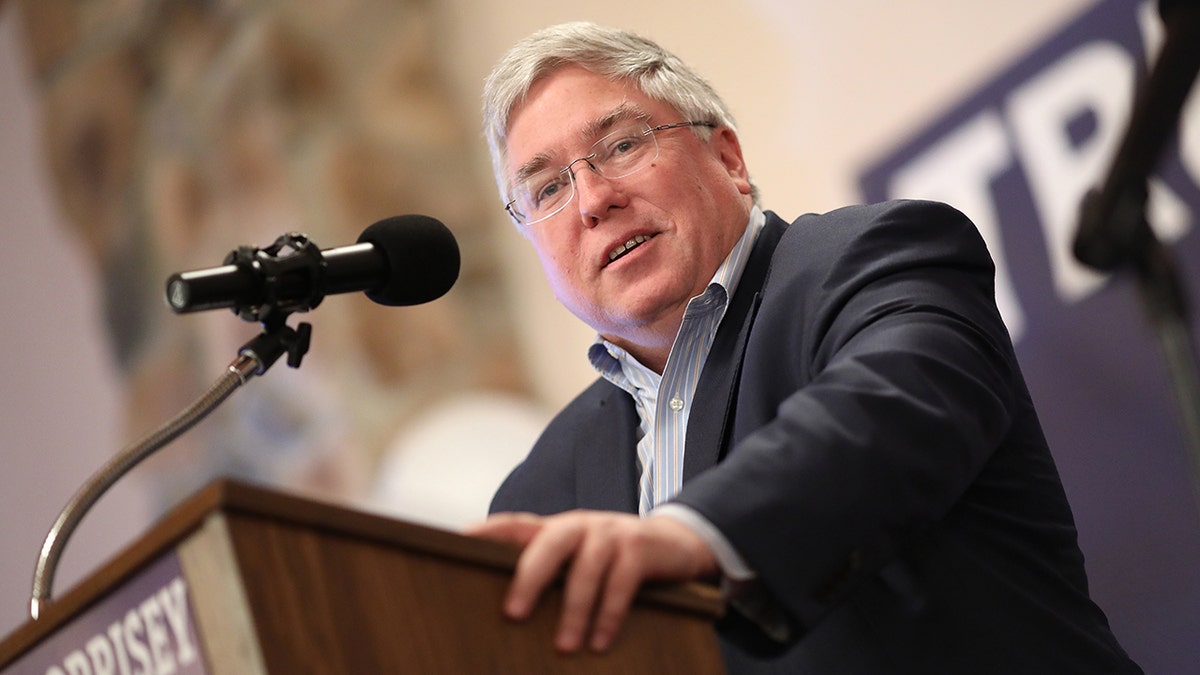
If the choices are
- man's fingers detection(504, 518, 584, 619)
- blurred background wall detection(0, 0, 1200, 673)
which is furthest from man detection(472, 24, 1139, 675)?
blurred background wall detection(0, 0, 1200, 673)

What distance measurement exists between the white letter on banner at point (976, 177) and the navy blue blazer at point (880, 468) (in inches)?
24.6

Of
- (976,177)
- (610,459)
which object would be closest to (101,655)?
(610,459)

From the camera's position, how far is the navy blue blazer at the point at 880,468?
3.40 feet

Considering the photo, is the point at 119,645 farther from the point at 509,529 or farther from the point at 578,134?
the point at 578,134

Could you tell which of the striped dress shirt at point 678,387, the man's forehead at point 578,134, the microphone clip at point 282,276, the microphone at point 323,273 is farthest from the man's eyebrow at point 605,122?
the microphone clip at point 282,276

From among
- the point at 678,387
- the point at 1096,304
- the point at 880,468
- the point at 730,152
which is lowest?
the point at 1096,304

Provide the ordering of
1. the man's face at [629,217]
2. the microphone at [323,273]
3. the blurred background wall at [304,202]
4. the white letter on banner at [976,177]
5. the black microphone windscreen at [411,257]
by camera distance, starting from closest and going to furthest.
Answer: the microphone at [323,273], the black microphone windscreen at [411,257], the man's face at [629,217], the white letter on banner at [976,177], the blurred background wall at [304,202]

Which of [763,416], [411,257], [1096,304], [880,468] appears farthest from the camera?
[1096,304]

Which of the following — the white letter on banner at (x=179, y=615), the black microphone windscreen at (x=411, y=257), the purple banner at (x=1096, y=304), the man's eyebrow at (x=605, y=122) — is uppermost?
the man's eyebrow at (x=605, y=122)

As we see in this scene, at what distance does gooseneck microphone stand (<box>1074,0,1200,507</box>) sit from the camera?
3.32 feet

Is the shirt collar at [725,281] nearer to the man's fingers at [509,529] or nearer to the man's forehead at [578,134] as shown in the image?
the man's forehead at [578,134]

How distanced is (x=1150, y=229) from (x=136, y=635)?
2.76 ft

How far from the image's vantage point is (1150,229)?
3.45 feet

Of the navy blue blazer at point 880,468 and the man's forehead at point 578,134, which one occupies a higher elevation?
the man's forehead at point 578,134
